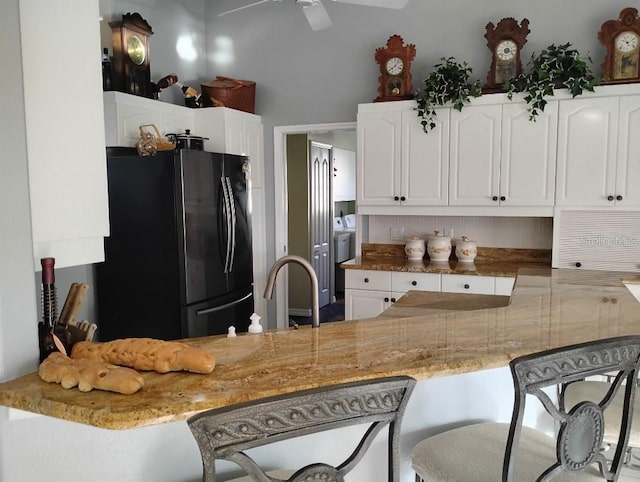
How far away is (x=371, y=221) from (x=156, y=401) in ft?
12.0

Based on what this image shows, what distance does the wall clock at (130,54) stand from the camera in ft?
12.1

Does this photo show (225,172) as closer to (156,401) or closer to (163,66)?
(163,66)

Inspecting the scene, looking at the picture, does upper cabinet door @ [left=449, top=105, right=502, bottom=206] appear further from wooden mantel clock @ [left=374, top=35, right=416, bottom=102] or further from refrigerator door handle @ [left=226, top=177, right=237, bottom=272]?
refrigerator door handle @ [left=226, top=177, right=237, bottom=272]

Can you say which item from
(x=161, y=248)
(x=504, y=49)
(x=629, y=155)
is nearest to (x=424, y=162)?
(x=504, y=49)

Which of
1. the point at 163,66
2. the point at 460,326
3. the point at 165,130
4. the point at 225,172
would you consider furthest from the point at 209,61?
the point at 460,326

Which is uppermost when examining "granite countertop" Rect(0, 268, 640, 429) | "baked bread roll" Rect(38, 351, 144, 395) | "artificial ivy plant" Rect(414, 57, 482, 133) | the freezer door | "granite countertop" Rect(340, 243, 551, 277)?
"artificial ivy plant" Rect(414, 57, 482, 133)

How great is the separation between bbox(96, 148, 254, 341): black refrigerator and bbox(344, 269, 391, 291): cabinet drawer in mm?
1054

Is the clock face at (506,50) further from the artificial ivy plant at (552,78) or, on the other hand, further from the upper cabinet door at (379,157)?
the upper cabinet door at (379,157)

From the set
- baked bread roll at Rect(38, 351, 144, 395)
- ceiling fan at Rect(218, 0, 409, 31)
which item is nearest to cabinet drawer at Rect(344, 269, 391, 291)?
ceiling fan at Rect(218, 0, 409, 31)

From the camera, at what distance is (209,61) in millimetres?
4980

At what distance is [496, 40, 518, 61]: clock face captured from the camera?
12.7 ft

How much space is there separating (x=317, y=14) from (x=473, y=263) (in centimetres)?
221

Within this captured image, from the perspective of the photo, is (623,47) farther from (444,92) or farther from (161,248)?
(161,248)

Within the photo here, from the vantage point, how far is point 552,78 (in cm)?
359
